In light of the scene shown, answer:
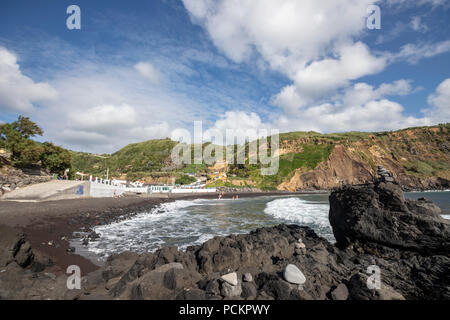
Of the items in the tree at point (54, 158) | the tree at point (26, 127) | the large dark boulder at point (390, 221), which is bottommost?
the large dark boulder at point (390, 221)

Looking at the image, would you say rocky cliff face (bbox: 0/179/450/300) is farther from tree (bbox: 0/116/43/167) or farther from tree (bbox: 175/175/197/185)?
tree (bbox: 175/175/197/185)

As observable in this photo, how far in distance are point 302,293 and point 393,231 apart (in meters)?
4.99

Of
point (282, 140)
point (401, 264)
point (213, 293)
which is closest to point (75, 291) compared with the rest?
point (213, 293)

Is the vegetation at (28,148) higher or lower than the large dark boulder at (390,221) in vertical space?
higher

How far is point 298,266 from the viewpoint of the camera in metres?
6.02

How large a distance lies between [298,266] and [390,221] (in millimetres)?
4043

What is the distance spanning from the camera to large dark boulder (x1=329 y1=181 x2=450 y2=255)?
663 centimetres

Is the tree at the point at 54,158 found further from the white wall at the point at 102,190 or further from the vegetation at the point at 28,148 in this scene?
the white wall at the point at 102,190

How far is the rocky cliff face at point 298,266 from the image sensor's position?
15.4ft

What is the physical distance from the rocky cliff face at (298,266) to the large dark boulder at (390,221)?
27 millimetres

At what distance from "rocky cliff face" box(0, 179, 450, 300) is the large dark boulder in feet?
0.09

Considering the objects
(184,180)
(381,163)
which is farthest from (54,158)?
(381,163)

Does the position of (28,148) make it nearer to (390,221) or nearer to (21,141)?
(21,141)

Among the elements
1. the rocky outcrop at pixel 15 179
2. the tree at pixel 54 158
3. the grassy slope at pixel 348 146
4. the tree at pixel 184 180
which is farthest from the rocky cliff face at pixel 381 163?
the rocky outcrop at pixel 15 179
